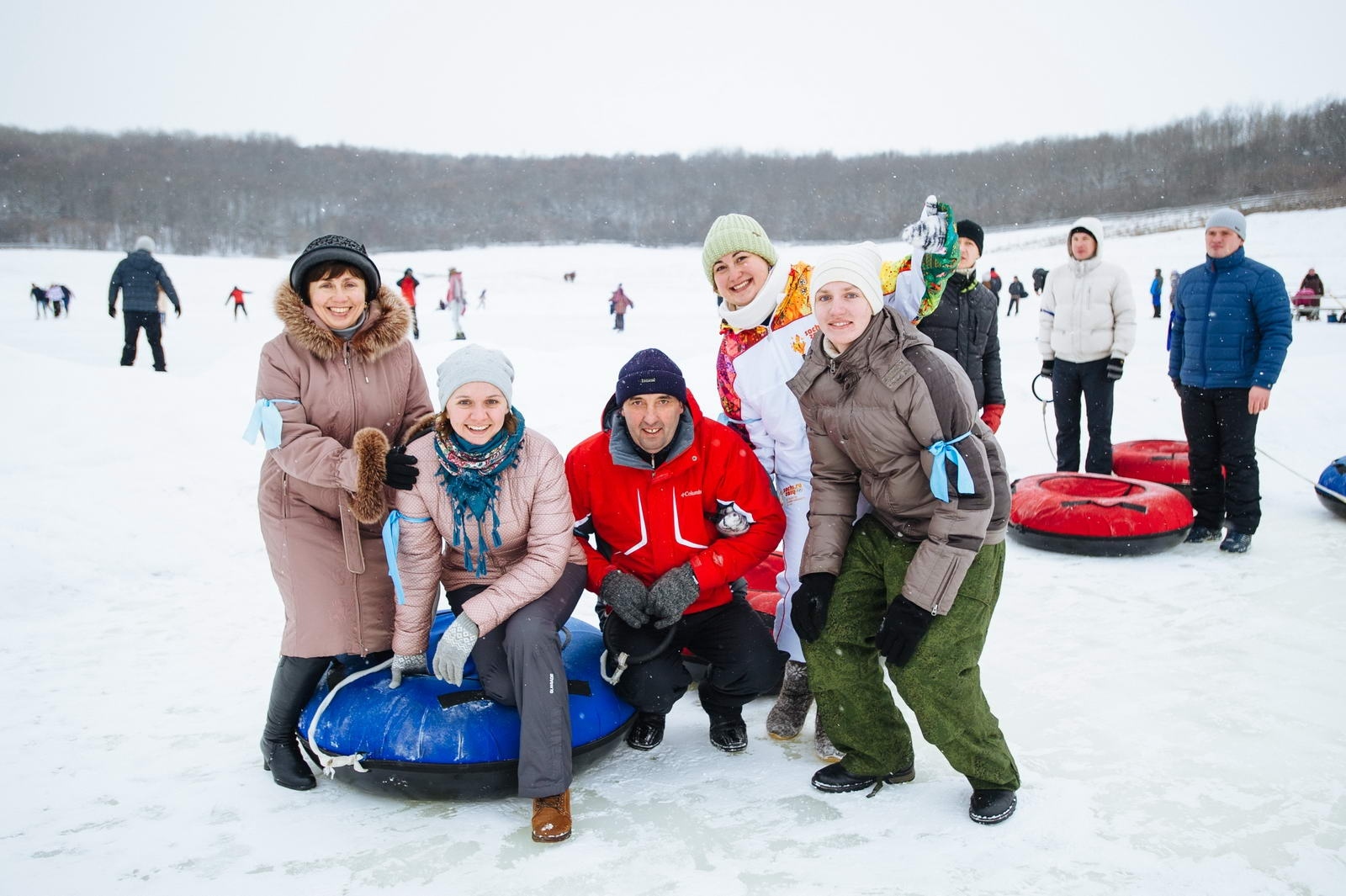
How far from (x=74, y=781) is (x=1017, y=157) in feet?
237

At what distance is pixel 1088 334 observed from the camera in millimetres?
4992

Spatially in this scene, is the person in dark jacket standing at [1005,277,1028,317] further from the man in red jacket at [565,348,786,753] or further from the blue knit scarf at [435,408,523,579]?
the blue knit scarf at [435,408,523,579]

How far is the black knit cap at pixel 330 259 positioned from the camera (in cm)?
236

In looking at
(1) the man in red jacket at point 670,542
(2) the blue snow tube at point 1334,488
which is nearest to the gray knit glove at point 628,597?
(1) the man in red jacket at point 670,542

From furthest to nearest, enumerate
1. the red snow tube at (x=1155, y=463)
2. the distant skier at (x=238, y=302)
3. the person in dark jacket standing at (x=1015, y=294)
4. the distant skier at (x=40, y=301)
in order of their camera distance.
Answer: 1. the person in dark jacket standing at (x=1015, y=294)
2. the distant skier at (x=238, y=302)
3. the distant skier at (x=40, y=301)
4. the red snow tube at (x=1155, y=463)

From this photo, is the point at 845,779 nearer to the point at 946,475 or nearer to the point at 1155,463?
the point at 946,475

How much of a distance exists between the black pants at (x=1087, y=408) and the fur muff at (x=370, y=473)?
4068mm

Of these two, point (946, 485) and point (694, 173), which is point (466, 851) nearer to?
point (946, 485)

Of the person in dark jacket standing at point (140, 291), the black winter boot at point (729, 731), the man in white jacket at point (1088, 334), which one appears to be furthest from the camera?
the person in dark jacket standing at point (140, 291)

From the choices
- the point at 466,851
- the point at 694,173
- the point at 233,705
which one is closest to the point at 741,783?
the point at 466,851

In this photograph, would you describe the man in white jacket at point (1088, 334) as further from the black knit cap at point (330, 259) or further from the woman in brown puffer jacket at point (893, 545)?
the black knit cap at point (330, 259)

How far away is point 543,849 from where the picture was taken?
80.3 inches

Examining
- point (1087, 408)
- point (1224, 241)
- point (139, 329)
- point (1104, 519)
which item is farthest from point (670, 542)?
point (139, 329)

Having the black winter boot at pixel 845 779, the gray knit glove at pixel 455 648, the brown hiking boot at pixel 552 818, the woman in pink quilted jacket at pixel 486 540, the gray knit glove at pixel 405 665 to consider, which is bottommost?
the black winter boot at pixel 845 779
